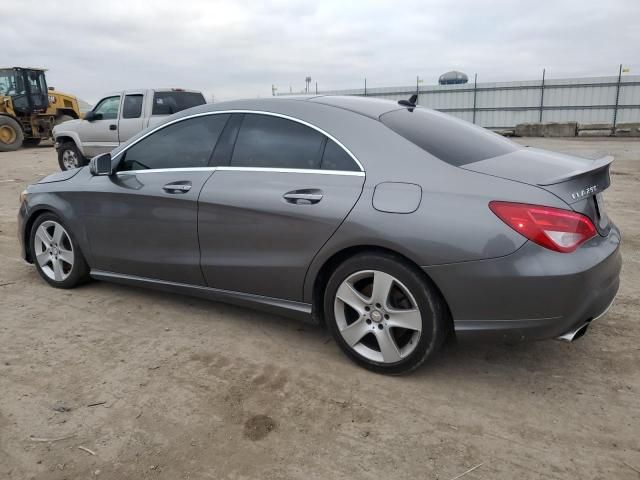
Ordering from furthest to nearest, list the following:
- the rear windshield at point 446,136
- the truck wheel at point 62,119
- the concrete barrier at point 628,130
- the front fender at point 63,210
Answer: the concrete barrier at point 628,130 < the truck wheel at point 62,119 < the front fender at point 63,210 < the rear windshield at point 446,136

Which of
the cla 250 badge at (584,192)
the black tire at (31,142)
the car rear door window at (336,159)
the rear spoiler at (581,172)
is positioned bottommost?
the black tire at (31,142)

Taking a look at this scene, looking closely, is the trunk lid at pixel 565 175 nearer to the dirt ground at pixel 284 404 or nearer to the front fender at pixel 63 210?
the dirt ground at pixel 284 404

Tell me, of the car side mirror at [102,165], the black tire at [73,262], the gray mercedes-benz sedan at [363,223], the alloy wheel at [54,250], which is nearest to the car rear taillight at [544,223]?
the gray mercedes-benz sedan at [363,223]

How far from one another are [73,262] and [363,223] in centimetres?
267

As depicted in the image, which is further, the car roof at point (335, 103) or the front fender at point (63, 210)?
the front fender at point (63, 210)

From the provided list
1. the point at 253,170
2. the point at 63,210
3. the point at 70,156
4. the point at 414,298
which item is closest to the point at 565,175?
the point at 414,298

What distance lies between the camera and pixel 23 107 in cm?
1950

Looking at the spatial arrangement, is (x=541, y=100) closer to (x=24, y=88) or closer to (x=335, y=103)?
(x=24, y=88)

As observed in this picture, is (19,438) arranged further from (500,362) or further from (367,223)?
(500,362)

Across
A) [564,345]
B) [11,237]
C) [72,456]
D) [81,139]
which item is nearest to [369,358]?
[564,345]

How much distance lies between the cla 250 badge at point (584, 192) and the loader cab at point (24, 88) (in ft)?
68.0

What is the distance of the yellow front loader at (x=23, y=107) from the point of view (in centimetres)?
1903

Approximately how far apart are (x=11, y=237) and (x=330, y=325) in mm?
4975

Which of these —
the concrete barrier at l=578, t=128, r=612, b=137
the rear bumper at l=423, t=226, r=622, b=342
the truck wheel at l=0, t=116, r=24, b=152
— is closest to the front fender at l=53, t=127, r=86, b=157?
the truck wheel at l=0, t=116, r=24, b=152
